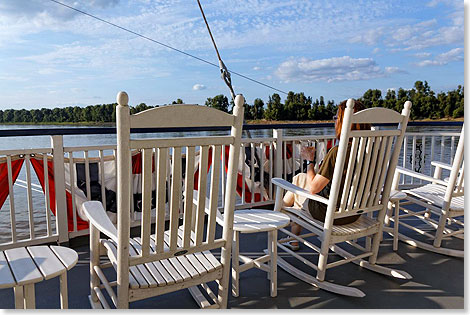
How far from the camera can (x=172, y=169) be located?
1480mm

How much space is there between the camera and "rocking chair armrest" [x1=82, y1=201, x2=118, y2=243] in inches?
60.5

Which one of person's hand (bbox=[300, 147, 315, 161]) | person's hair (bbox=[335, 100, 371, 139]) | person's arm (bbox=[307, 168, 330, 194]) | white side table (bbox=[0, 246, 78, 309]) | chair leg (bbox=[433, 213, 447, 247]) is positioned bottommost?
chair leg (bbox=[433, 213, 447, 247])

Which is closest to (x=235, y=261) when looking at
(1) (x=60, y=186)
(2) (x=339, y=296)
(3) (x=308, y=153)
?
(2) (x=339, y=296)

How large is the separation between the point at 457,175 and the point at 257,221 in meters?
1.64

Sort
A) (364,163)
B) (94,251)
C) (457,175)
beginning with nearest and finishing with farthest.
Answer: (94,251) < (364,163) < (457,175)

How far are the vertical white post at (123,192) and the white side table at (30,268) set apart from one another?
211mm

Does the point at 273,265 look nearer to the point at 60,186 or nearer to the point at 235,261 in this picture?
the point at 235,261

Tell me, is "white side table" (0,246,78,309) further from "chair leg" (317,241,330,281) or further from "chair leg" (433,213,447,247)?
"chair leg" (433,213,447,247)

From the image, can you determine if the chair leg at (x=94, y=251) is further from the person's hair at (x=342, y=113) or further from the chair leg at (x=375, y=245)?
the chair leg at (x=375, y=245)

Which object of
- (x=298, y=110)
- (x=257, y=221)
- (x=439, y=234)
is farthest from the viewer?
(x=298, y=110)

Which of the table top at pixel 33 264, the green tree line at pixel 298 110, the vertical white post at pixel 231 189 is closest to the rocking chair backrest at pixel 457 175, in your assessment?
the vertical white post at pixel 231 189

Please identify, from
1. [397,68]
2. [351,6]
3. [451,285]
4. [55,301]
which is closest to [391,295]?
[451,285]

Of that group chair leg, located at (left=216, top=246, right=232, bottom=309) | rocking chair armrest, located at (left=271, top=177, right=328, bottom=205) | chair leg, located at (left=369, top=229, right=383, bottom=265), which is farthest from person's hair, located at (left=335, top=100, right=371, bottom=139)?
chair leg, located at (left=216, top=246, right=232, bottom=309)

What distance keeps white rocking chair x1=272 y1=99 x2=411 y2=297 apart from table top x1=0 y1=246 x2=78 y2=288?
136 centimetres
